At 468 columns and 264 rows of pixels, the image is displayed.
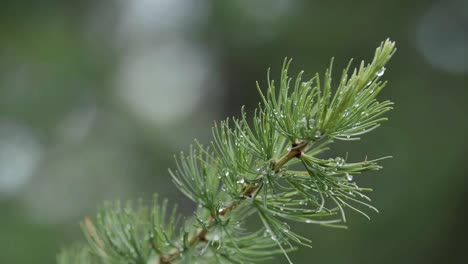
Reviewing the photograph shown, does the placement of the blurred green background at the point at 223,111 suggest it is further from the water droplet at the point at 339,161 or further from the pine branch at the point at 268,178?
the water droplet at the point at 339,161

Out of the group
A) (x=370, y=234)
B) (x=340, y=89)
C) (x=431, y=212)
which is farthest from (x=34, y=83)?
(x=340, y=89)

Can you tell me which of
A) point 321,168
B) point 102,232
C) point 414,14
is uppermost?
point 414,14

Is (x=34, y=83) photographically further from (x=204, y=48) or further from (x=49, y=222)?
(x=204, y=48)

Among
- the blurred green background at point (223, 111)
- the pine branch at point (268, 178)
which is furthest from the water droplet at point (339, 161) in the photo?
the blurred green background at point (223, 111)

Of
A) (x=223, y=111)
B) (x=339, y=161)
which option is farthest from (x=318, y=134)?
(x=223, y=111)

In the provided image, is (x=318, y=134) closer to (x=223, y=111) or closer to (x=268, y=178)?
(x=268, y=178)
